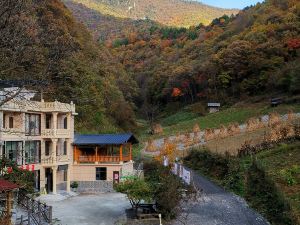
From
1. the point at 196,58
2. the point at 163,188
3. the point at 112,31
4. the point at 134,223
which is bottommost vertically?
the point at 134,223

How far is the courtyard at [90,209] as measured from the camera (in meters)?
24.3

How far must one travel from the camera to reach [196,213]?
24422 millimetres

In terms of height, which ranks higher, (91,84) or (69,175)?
(91,84)

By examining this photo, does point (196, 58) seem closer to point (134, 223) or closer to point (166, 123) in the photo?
point (166, 123)

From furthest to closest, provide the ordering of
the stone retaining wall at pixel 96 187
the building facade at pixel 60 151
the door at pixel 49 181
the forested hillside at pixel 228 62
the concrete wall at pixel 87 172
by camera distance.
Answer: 1. the forested hillside at pixel 228 62
2. the concrete wall at pixel 87 172
3. the stone retaining wall at pixel 96 187
4. the door at pixel 49 181
5. the building facade at pixel 60 151

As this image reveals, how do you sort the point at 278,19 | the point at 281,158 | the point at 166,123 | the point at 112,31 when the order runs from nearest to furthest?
the point at 281,158 < the point at 166,123 < the point at 278,19 < the point at 112,31

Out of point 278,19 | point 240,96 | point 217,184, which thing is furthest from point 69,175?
point 278,19

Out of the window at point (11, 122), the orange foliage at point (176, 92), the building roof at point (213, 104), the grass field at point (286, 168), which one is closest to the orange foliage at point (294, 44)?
the building roof at point (213, 104)

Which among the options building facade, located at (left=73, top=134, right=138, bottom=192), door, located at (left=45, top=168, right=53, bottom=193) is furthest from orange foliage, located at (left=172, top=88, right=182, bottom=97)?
door, located at (left=45, top=168, right=53, bottom=193)

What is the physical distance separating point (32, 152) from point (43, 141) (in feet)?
5.59

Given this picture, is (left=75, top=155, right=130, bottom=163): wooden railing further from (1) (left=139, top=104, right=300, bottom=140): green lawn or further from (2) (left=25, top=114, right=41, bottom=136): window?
(1) (left=139, top=104, right=300, bottom=140): green lawn

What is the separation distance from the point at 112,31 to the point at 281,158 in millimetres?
133422

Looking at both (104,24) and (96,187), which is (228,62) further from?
(104,24)

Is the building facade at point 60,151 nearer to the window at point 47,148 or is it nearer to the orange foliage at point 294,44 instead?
the window at point 47,148
